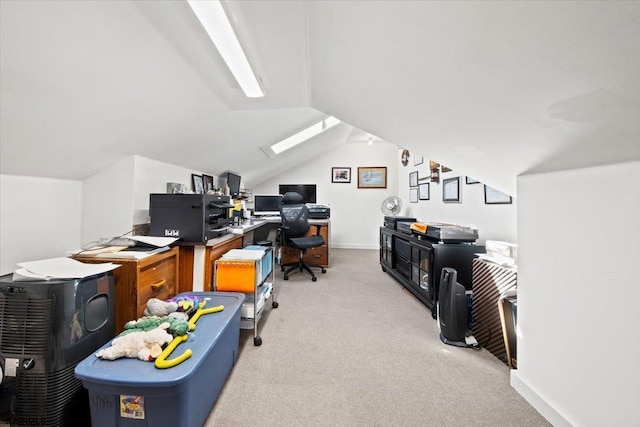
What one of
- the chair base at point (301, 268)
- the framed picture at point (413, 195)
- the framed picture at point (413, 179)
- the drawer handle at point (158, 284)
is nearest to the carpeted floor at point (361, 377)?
the drawer handle at point (158, 284)

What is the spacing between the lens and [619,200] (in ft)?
2.99

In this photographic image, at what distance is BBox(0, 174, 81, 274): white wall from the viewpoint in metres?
1.30

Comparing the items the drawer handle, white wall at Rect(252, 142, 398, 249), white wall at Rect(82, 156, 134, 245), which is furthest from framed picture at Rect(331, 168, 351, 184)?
the drawer handle

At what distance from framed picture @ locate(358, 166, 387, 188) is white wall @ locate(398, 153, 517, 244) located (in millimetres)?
1219

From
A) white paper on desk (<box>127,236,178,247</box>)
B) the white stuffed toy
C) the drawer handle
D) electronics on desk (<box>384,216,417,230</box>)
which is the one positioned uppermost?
electronics on desk (<box>384,216,417,230</box>)

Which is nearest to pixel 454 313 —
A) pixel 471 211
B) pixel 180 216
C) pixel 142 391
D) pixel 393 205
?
pixel 471 211

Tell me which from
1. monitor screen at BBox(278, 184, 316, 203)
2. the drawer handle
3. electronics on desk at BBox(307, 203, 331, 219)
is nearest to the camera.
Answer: the drawer handle

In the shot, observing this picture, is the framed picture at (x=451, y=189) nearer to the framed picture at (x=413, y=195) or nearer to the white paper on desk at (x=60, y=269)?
the framed picture at (x=413, y=195)

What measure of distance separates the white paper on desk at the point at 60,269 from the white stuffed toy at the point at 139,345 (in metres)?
0.37

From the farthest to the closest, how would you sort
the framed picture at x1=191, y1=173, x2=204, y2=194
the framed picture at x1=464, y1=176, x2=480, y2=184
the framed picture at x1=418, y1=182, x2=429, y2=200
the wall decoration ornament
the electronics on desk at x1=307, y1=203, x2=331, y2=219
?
1. the wall decoration ornament
2. the electronics on desk at x1=307, y1=203, x2=331, y2=219
3. the framed picture at x1=418, y1=182, x2=429, y2=200
4. the framed picture at x1=191, y1=173, x2=204, y2=194
5. the framed picture at x1=464, y1=176, x2=480, y2=184

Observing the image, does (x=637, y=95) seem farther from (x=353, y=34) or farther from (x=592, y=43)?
(x=353, y=34)

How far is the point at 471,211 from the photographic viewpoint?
2572mm

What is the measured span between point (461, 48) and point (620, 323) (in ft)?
4.23

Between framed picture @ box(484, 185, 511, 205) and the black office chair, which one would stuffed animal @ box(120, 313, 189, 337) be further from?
framed picture @ box(484, 185, 511, 205)
